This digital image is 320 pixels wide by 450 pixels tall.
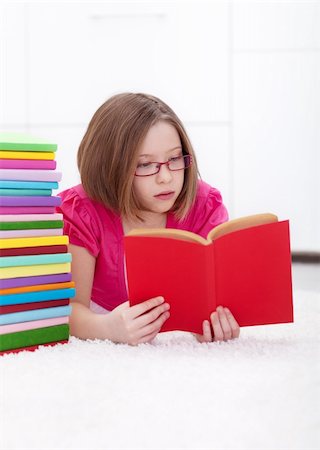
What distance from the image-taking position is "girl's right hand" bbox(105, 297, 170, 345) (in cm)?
108

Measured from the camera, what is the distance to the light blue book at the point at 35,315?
108 cm

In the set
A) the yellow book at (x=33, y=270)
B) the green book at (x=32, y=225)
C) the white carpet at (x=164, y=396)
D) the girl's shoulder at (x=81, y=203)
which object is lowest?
the white carpet at (x=164, y=396)

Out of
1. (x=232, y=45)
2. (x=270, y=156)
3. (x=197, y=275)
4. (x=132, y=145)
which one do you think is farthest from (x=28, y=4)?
(x=197, y=275)

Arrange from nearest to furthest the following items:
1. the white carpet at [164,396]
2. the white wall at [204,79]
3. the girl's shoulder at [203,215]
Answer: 1. the white carpet at [164,396]
2. the girl's shoulder at [203,215]
3. the white wall at [204,79]

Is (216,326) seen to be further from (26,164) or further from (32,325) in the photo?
(26,164)

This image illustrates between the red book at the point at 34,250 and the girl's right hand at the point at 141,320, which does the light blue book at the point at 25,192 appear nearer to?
the red book at the point at 34,250

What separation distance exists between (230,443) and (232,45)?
2134mm

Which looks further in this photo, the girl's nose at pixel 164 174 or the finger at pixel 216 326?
the girl's nose at pixel 164 174

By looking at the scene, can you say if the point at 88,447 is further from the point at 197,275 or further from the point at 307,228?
the point at 307,228

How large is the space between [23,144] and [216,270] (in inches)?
14.4

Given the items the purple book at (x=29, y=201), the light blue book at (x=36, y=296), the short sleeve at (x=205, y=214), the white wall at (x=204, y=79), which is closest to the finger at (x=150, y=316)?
the light blue book at (x=36, y=296)

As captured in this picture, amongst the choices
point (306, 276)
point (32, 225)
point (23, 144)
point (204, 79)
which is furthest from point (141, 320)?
point (204, 79)

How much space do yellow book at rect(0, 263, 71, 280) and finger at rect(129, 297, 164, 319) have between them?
143 millimetres

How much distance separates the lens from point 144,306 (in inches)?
42.4
